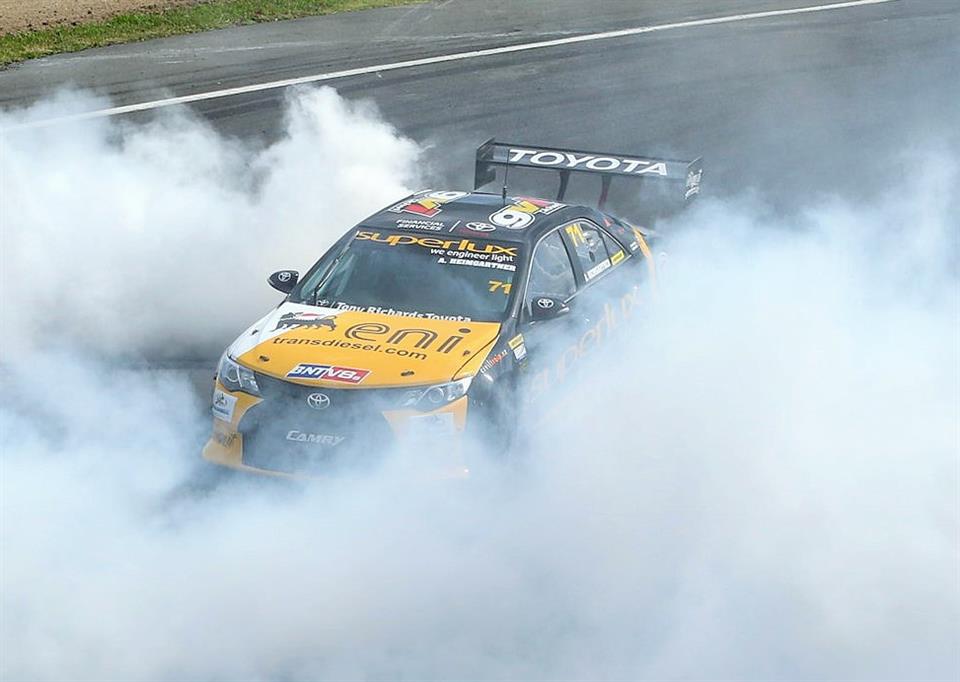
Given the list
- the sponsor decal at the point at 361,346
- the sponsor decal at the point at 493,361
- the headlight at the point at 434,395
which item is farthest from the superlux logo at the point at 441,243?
the headlight at the point at 434,395

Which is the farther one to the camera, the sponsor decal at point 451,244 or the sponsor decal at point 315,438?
the sponsor decal at point 451,244

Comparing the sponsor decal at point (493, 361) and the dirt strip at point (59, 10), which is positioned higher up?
the sponsor decal at point (493, 361)

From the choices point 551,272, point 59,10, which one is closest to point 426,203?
point 551,272

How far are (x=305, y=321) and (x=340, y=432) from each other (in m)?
0.94

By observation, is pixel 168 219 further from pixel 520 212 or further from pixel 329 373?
pixel 329 373

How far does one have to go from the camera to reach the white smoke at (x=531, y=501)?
563 centimetres

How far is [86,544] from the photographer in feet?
20.0

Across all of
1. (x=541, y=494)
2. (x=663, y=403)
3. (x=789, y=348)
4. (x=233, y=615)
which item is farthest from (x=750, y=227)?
(x=233, y=615)

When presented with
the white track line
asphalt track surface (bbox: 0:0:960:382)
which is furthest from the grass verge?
the white track line

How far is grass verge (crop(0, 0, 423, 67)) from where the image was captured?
17469 mm

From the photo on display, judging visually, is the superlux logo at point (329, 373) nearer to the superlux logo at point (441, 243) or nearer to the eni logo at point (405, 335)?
the eni logo at point (405, 335)

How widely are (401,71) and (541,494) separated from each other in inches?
424

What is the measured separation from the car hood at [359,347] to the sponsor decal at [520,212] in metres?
0.93

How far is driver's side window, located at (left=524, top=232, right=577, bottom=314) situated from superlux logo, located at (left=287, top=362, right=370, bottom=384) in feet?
3.88
